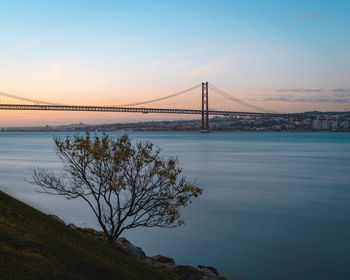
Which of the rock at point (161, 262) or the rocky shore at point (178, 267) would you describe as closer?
the rocky shore at point (178, 267)

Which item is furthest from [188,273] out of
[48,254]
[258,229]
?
[258,229]

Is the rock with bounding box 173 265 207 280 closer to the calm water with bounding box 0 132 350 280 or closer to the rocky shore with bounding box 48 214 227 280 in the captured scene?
the rocky shore with bounding box 48 214 227 280

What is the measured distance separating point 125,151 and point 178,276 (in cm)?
320

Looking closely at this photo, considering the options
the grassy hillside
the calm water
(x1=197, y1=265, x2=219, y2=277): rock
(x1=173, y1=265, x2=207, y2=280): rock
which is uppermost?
the grassy hillside

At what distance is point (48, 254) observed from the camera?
207 inches

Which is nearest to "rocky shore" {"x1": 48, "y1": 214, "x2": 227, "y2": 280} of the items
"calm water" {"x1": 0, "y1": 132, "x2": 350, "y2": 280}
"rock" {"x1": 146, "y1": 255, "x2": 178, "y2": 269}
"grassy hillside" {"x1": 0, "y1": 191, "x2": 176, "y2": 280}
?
"rock" {"x1": 146, "y1": 255, "x2": 178, "y2": 269}

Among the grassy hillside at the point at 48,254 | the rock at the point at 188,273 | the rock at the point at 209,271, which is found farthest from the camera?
the rock at the point at 209,271

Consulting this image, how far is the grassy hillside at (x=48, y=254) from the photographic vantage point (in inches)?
181

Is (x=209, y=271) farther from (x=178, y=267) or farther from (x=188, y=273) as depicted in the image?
(x=178, y=267)

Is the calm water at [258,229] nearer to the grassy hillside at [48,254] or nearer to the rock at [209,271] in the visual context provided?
the rock at [209,271]

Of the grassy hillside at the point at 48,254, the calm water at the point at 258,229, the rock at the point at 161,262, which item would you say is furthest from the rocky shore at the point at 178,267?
the calm water at the point at 258,229

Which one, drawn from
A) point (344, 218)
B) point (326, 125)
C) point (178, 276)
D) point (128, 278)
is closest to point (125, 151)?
point (178, 276)

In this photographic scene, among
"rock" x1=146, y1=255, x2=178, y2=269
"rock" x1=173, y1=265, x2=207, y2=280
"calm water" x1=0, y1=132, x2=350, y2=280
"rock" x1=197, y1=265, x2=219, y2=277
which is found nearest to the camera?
"rock" x1=173, y1=265, x2=207, y2=280

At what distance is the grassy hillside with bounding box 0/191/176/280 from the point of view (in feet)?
15.1
